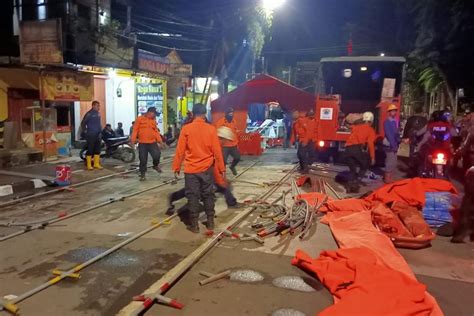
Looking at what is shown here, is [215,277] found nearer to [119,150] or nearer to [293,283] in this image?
[293,283]

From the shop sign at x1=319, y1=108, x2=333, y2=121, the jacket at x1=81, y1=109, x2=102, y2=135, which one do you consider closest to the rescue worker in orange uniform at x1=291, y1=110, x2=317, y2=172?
the shop sign at x1=319, y1=108, x2=333, y2=121

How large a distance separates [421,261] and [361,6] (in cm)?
3482

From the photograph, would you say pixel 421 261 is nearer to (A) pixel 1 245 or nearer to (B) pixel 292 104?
(A) pixel 1 245

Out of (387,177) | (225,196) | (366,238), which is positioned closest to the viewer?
(366,238)

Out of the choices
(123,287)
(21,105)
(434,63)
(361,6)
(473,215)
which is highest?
(361,6)

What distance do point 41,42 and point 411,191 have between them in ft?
38.3

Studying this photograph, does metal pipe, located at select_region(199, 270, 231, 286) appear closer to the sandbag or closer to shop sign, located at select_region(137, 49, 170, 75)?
the sandbag

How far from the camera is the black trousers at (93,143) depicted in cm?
1324

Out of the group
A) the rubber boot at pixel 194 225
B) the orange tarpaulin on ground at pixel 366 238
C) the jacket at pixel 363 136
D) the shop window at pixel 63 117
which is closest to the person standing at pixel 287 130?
the shop window at pixel 63 117

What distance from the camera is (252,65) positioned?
111ft

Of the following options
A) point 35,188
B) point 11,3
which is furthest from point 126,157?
point 11,3

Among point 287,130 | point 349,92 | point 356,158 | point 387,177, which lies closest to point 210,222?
point 356,158

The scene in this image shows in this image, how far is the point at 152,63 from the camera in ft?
68.7

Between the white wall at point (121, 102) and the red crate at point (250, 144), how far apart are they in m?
6.76
